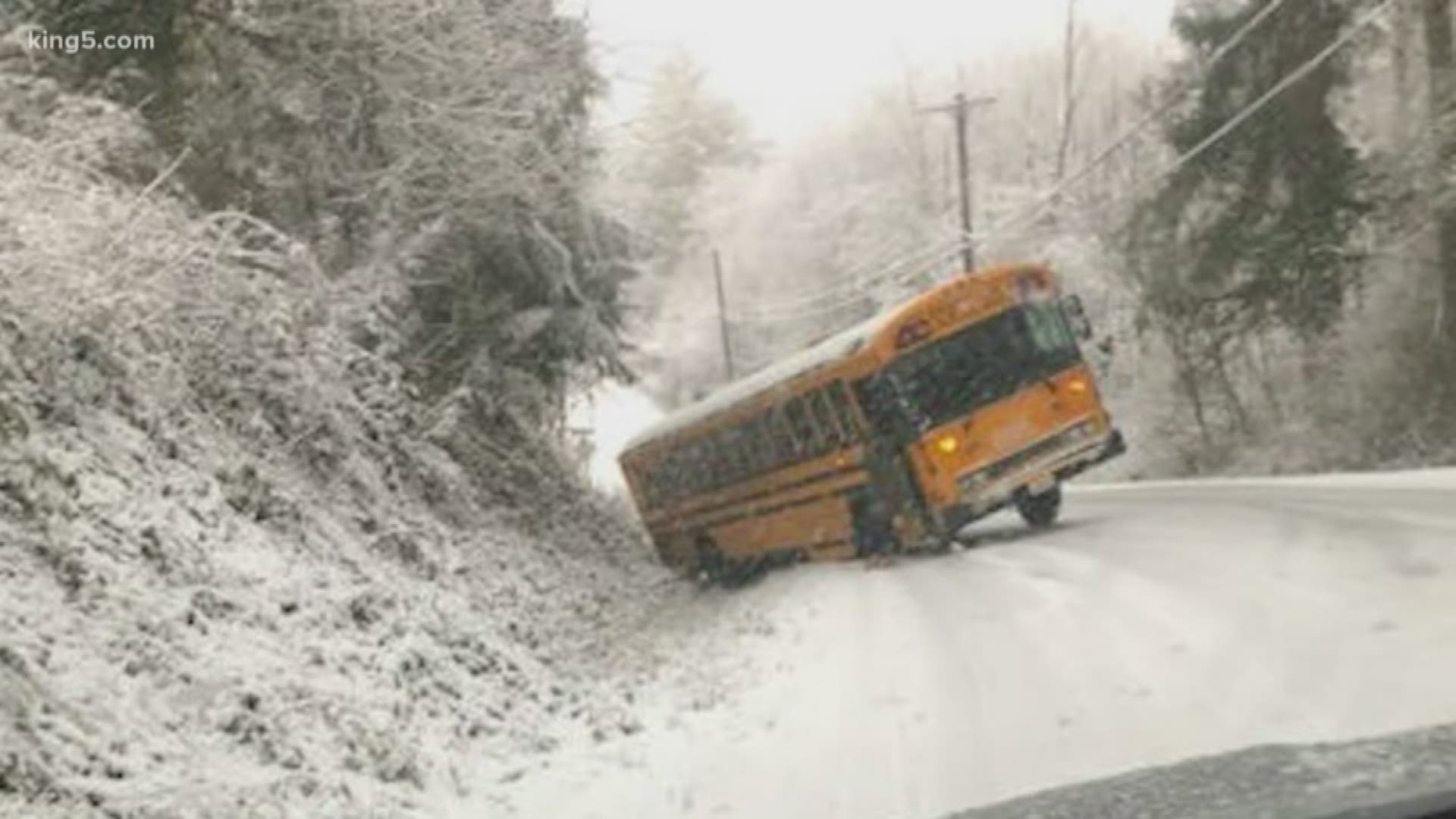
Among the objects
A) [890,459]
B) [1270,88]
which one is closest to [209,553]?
[890,459]

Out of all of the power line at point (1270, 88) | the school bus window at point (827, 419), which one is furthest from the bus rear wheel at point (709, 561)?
the power line at point (1270, 88)

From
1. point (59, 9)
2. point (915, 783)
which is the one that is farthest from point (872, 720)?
point (59, 9)

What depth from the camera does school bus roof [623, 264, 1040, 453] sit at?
2147 cm

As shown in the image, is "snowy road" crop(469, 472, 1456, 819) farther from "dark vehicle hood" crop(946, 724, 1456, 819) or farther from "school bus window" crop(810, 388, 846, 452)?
"dark vehicle hood" crop(946, 724, 1456, 819)

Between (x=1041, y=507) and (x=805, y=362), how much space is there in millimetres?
3531

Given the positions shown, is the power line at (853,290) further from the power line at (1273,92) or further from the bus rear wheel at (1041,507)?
the bus rear wheel at (1041,507)

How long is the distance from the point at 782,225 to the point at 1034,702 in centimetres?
6980

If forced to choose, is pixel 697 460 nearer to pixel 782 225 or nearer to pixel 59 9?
pixel 59 9

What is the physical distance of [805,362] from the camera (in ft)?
74.5

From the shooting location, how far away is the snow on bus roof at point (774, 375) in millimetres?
21641

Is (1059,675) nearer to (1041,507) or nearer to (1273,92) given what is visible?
(1041,507)

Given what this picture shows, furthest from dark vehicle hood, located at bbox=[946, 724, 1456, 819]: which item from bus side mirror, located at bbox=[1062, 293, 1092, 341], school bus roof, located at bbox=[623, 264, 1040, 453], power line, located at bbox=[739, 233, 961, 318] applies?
power line, located at bbox=[739, 233, 961, 318]

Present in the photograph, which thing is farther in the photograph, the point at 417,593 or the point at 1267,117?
the point at 1267,117

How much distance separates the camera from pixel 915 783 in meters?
9.66
